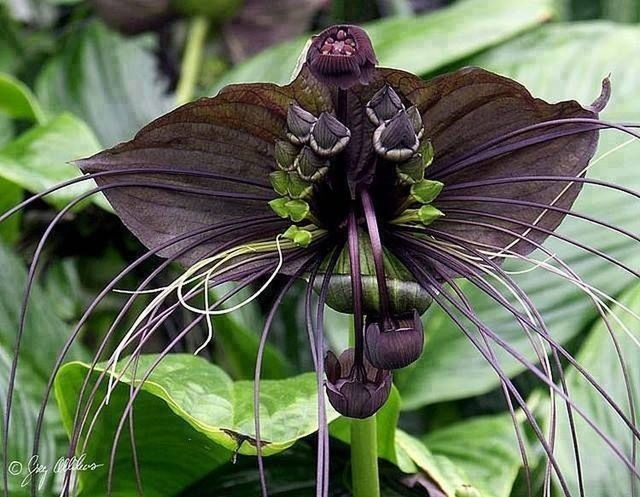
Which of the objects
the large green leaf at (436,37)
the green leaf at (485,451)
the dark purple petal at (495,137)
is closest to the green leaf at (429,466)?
the green leaf at (485,451)

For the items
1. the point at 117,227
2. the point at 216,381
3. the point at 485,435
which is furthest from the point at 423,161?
the point at 117,227

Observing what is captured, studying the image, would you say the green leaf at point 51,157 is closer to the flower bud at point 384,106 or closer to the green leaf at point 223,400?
the green leaf at point 223,400

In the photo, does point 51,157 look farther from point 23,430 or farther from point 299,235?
point 299,235

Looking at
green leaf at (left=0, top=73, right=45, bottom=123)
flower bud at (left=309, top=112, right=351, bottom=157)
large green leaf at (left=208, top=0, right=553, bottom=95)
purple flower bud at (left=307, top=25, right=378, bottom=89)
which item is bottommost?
flower bud at (left=309, top=112, right=351, bottom=157)

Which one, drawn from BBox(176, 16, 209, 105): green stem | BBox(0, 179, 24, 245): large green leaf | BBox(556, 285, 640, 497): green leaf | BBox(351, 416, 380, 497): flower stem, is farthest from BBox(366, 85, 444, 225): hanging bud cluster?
BBox(176, 16, 209, 105): green stem

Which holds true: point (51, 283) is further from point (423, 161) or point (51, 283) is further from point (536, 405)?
point (423, 161)

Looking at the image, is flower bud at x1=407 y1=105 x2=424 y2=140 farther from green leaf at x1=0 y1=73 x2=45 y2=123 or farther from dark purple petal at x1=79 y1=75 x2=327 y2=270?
green leaf at x1=0 y1=73 x2=45 y2=123

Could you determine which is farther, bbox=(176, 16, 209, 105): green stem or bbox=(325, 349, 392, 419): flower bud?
bbox=(176, 16, 209, 105): green stem
